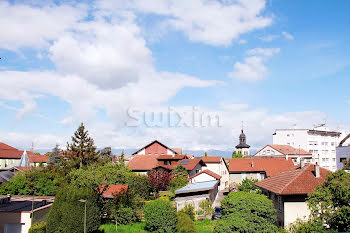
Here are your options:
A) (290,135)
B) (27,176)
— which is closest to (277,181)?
(27,176)

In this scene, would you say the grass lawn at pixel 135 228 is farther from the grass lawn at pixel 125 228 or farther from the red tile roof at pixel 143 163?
the red tile roof at pixel 143 163

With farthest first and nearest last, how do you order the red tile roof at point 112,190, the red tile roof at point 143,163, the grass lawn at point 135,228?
the red tile roof at point 143,163 < the red tile roof at point 112,190 < the grass lawn at point 135,228

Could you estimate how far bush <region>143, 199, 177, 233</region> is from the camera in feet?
77.3

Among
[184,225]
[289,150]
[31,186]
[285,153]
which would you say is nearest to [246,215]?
[184,225]

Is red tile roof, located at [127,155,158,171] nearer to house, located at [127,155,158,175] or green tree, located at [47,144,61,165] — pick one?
house, located at [127,155,158,175]

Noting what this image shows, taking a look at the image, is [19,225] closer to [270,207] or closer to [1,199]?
[1,199]

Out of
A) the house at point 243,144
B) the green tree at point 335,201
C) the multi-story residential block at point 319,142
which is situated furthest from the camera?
the house at point 243,144

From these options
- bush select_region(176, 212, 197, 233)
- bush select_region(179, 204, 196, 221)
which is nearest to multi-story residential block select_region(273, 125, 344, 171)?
bush select_region(179, 204, 196, 221)

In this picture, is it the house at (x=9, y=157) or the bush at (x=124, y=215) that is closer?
the bush at (x=124, y=215)

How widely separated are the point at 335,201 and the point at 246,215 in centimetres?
537

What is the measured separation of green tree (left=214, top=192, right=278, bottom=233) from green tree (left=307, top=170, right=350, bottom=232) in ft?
12.3

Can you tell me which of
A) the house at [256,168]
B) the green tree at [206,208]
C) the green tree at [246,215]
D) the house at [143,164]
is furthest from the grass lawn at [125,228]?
the house at [256,168]

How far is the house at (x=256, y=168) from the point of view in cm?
4969

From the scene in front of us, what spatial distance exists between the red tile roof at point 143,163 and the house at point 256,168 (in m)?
14.4
